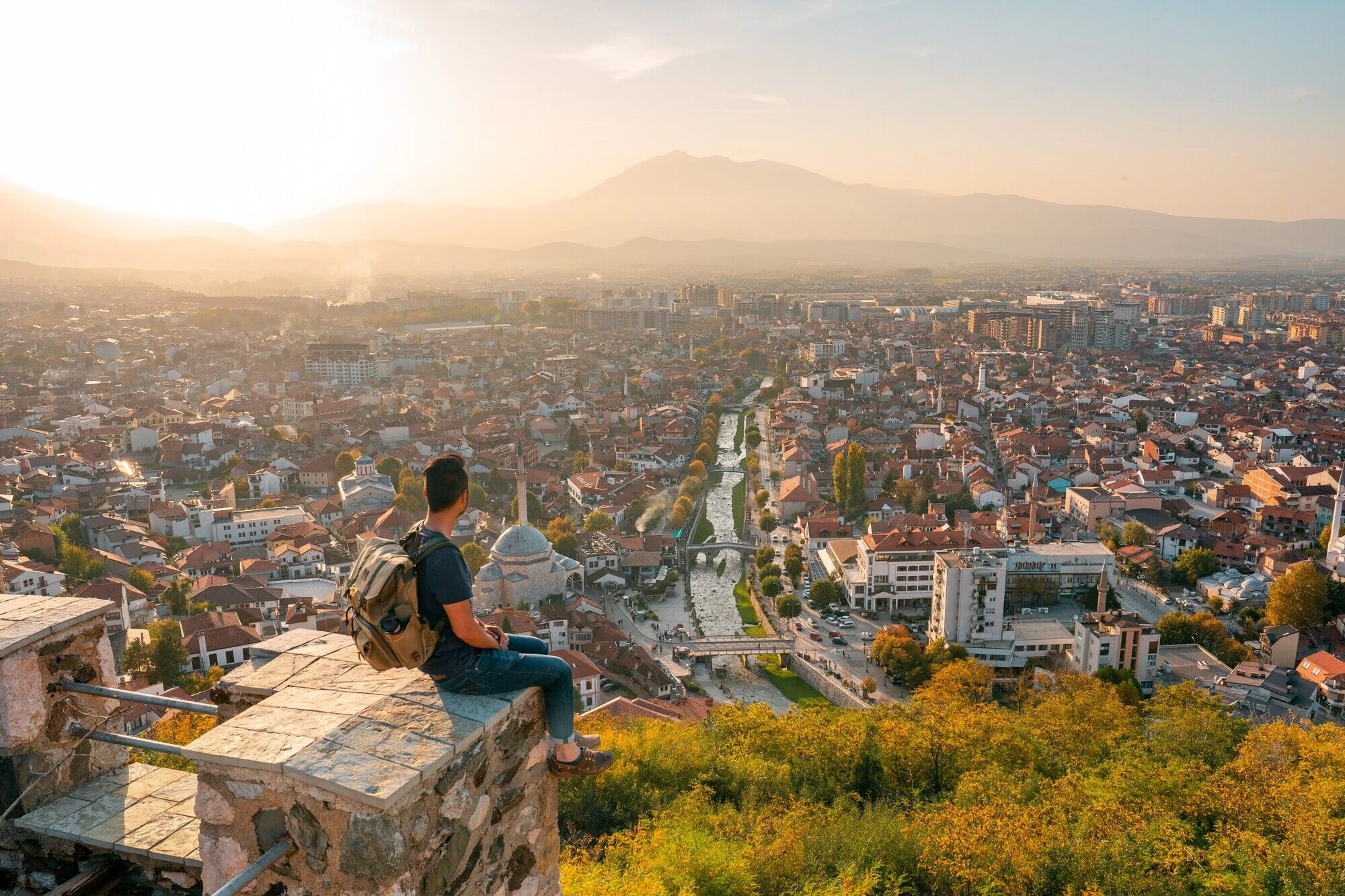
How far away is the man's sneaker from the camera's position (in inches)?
63.2

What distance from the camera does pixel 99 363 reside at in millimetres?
31188

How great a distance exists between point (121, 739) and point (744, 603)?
37.7 feet

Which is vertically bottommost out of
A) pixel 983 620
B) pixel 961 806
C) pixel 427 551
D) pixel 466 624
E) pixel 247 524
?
pixel 983 620

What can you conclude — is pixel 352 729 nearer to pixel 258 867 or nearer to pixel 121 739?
pixel 258 867

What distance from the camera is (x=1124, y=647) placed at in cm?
1008

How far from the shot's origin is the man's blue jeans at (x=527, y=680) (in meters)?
1.52

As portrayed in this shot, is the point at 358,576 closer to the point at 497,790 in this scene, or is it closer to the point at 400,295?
the point at 497,790

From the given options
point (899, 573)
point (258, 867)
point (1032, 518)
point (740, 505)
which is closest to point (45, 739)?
point (258, 867)

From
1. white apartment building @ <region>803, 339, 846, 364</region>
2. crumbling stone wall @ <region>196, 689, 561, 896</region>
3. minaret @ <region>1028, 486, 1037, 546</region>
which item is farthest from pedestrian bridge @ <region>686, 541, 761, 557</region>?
white apartment building @ <region>803, 339, 846, 364</region>

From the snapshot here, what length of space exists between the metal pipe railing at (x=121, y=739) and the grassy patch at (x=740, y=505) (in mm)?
13713

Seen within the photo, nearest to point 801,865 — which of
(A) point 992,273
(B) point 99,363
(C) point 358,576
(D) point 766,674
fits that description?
(C) point 358,576

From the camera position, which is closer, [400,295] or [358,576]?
[358,576]

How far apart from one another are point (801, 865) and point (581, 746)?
2746 millimetres

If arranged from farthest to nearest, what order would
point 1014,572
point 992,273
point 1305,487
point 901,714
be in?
point 992,273 < point 1305,487 < point 1014,572 < point 901,714
